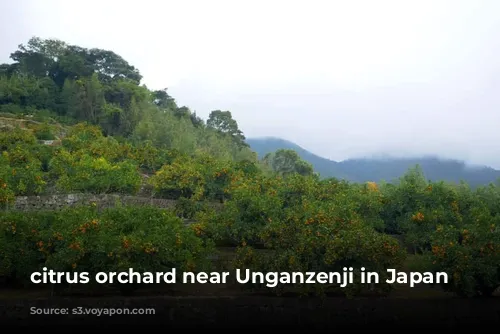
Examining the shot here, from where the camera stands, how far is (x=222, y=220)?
11938 mm

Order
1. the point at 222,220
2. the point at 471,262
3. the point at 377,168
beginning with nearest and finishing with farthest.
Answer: the point at 471,262, the point at 222,220, the point at 377,168

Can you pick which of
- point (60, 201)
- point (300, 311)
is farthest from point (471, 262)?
point (60, 201)

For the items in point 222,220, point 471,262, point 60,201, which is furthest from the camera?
point 60,201

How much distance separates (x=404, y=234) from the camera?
1343cm

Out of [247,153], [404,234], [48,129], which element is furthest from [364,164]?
[404,234]

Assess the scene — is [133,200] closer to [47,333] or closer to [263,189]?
[263,189]

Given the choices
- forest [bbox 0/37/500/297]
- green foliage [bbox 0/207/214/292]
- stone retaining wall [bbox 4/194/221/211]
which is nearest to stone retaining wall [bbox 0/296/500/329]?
forest [bbox 0/37/500/297]

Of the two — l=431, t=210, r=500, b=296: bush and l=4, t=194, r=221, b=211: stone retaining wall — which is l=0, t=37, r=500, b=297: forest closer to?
l=431, t=210, r=500, b=296: bush

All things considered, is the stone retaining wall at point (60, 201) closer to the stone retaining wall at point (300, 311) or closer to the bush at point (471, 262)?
the stone retaining wall at point (300, 311)

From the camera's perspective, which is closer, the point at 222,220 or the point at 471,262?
the point at 471,262

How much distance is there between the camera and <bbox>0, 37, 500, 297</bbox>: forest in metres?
7.83

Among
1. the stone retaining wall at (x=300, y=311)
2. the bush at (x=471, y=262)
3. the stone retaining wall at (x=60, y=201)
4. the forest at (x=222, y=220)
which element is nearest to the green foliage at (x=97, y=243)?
the forest at (x=222, y=220)

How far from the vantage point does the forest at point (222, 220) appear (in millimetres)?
7832

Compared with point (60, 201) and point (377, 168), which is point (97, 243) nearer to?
point (60, 201)
